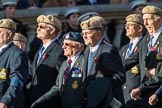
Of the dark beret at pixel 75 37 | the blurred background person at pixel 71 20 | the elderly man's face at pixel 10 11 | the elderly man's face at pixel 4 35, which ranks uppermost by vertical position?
the elderly man's face at pixel 4 35

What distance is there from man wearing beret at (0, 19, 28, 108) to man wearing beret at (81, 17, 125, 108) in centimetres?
79

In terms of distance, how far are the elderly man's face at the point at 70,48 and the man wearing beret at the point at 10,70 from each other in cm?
55

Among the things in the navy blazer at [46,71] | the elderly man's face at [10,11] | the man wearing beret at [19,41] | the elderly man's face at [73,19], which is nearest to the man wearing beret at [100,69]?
the navy blazer at [46,71]

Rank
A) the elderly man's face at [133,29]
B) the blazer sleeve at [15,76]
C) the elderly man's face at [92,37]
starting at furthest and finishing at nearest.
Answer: the elderly man's face at [133,29]
the elderly man's face at [92,37]
the blazer sleeve at [15,76]

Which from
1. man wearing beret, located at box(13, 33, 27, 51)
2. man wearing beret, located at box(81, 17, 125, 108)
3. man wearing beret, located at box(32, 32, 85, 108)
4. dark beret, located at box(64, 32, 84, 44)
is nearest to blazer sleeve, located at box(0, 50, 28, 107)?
man wearing beret, located at box(32, 32, 85, 108)

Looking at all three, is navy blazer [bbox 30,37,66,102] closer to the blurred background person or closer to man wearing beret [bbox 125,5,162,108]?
man wearing beret [bbox 125,5,162,108]

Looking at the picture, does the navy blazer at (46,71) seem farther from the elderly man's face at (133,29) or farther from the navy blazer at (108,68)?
the elderly man's face at (133,29)

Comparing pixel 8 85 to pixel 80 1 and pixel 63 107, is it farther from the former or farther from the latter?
pixel 80 1

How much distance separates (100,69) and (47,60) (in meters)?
1.08

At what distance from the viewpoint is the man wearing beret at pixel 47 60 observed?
46.3ft

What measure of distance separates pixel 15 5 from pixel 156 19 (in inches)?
160

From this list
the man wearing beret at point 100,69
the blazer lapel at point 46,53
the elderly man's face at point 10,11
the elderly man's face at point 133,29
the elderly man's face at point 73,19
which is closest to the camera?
the man wearing beret at point 100,69

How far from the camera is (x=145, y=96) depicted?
1334cm

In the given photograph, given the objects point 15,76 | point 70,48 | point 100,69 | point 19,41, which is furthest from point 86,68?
point 19,41
